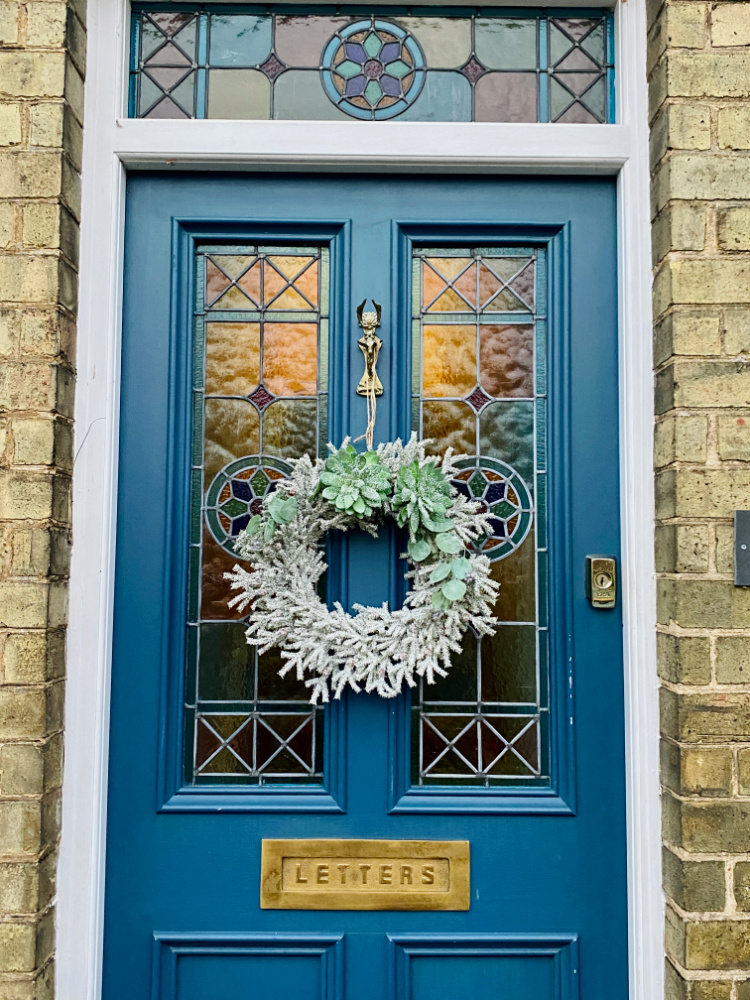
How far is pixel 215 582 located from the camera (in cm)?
195

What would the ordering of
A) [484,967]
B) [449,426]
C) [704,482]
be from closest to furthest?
[704,482], [484,967], [449,426]

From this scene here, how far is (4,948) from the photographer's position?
168 centimetres

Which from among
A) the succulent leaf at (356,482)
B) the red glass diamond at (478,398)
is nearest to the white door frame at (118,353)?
the red glass diamond at (478,398)

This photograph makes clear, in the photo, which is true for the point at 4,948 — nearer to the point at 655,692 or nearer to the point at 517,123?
the point at 655,692

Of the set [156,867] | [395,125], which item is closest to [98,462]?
[156,867]

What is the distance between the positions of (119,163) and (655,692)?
6.16 feet

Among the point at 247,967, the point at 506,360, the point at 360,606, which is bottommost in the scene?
the point at 247,967

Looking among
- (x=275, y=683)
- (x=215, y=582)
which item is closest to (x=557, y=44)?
(x=215, y=582)

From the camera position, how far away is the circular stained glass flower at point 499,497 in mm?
1956

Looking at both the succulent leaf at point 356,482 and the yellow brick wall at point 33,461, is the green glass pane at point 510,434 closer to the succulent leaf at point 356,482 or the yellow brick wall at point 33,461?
the succulent leaf at point 356,482

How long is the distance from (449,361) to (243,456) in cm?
59

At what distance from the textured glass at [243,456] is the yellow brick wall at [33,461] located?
1.08 feet

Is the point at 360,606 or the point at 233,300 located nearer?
the point at 360,606

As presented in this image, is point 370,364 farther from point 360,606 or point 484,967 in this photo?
point 484,967
